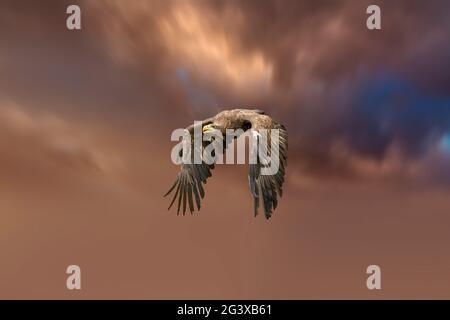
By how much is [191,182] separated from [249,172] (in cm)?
354

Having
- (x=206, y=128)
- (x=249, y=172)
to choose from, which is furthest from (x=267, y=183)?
(x=206, y=128)

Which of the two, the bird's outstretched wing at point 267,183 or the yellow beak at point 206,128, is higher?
the yellow beak at point 206,128

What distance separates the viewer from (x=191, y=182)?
843 inches

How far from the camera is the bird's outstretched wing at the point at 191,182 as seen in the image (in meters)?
20.9

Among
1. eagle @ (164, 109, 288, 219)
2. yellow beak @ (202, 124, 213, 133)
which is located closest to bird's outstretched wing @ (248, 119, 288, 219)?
eagle @ (164, 109, 288, 219)

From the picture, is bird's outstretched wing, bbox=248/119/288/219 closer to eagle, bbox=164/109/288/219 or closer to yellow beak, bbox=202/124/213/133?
eagle, bbox=164/109/288/219

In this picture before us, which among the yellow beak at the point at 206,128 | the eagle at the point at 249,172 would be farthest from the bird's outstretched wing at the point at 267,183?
the yellow beak at the point at 206,128

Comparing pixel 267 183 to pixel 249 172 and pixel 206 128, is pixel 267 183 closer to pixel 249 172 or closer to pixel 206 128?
pixel 249 172

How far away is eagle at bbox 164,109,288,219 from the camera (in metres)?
18.2

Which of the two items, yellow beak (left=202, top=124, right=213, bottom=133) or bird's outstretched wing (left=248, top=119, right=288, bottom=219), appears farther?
yellow beak (left=202, top=124, right=213, bottom=133)

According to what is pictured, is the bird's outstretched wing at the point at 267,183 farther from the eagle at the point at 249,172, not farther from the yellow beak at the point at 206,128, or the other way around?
the yellow beak at the point at 206,128
